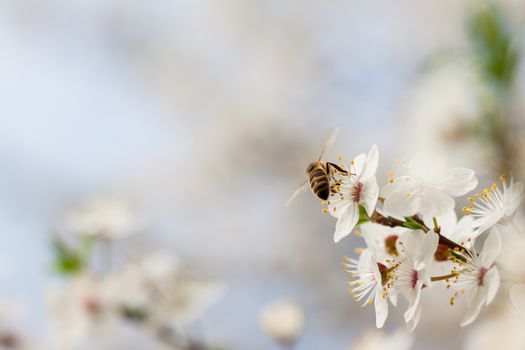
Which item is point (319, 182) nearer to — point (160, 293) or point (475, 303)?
point (475, 303)

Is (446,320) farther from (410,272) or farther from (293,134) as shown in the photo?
(410,272)

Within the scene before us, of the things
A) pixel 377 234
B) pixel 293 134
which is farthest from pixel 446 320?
pixel 377 234

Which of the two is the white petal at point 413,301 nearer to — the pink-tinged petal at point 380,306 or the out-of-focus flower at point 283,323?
the pink-tinged petal at point 380,306

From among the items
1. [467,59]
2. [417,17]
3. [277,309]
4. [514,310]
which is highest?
[417,17]

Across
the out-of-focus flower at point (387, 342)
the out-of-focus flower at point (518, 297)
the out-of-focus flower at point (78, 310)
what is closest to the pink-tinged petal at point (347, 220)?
the out-of-focus flower at point (518, 297)

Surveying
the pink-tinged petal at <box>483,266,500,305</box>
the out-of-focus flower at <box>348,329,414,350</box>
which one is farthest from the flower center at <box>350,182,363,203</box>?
the out-of-focus flower at <box>348,329,414,350</box>
